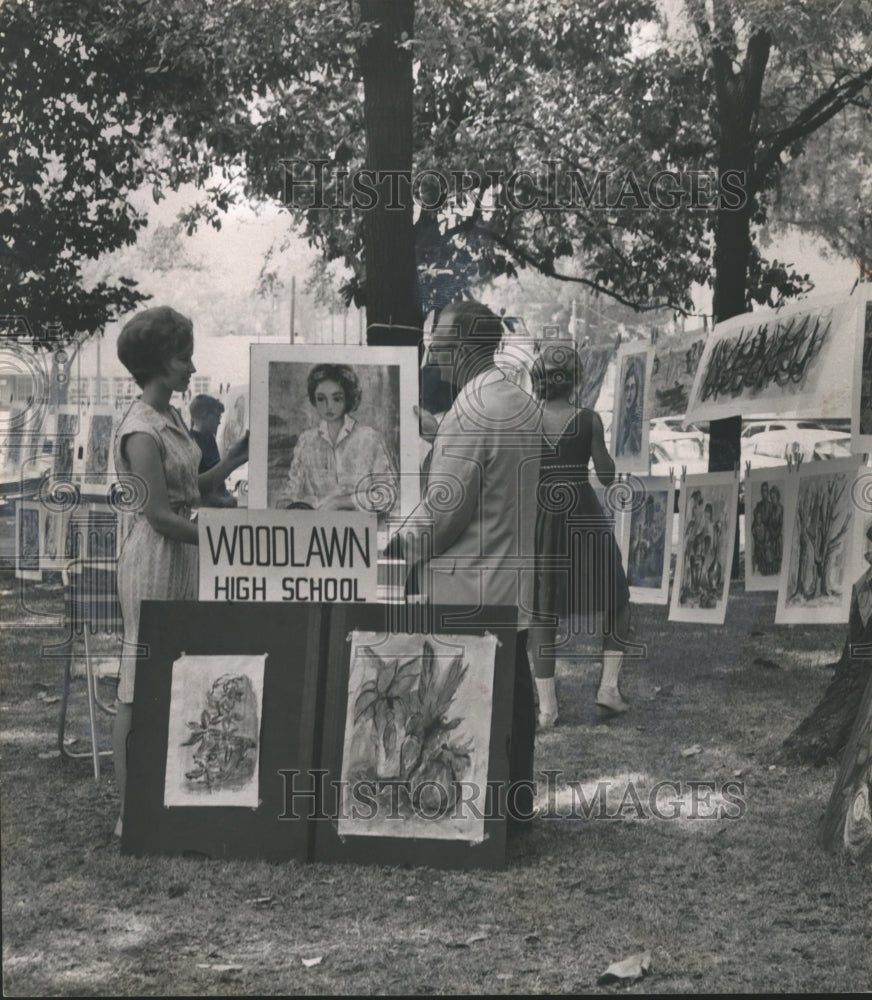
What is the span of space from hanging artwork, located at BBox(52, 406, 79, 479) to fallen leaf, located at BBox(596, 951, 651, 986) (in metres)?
2.03

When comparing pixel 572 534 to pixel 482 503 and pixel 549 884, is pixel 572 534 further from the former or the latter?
pixel 549 884

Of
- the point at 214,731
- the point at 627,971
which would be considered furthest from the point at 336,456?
the point at 627,971

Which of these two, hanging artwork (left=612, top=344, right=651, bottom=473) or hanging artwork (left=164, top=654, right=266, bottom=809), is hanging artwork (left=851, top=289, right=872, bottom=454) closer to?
hanging artwork (left=612, top=344, right=651, bottom=473)

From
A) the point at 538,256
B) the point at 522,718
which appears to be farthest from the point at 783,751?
the point at 538,256

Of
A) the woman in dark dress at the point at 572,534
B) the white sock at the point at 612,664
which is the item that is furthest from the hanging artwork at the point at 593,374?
the white sock at the point at 612,664

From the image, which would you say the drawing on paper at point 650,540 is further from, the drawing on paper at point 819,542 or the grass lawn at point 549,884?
the drawing on paper at point 819,542

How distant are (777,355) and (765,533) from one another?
0.52 m

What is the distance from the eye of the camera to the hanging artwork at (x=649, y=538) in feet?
13.4

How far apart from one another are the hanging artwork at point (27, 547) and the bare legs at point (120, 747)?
45cm

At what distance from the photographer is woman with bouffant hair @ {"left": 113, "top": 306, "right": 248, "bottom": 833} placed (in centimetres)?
395

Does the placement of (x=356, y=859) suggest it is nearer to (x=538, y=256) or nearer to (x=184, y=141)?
(x=538, y=256)

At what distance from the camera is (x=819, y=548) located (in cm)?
419

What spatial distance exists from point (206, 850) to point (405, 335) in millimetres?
1553

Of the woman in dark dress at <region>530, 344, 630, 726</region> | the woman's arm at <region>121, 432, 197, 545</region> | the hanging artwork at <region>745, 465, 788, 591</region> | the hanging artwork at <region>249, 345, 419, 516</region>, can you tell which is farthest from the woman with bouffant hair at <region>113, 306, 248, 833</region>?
the hanging artwork at <region>745, 465, 788, 591</region>
